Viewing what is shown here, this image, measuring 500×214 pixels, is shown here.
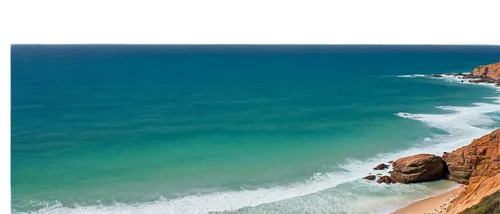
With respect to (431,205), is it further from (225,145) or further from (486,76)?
(486,76)

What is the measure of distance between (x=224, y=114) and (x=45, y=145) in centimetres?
2217

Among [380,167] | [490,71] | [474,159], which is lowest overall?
[380,167]

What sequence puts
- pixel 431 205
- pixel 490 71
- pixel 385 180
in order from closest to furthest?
pixel 431 205, pixel 385 180, pixel 490 71

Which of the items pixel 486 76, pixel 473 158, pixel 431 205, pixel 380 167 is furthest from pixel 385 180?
pixel 486 76

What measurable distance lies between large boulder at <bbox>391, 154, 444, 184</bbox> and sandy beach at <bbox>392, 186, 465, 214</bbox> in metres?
2.21

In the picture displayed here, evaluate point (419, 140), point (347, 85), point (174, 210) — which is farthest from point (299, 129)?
point (347, 85)

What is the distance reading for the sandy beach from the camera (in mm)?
23734

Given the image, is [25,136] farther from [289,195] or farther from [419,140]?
[419,140]

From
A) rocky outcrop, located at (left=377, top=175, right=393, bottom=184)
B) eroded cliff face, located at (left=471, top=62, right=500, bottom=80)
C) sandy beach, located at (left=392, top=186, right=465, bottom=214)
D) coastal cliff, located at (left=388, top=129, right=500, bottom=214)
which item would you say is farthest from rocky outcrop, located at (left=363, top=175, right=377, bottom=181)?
eroded cliff face, located at (left=471, top=62, right=500, bottom=80)

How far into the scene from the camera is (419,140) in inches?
1559

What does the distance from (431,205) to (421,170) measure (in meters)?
3.96

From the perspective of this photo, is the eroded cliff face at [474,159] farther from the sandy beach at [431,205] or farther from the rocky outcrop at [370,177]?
the rocky outcrop at [370,177]

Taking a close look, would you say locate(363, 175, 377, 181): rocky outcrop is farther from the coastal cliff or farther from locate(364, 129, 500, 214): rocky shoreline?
the coastal cliff

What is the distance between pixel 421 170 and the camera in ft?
92.2
